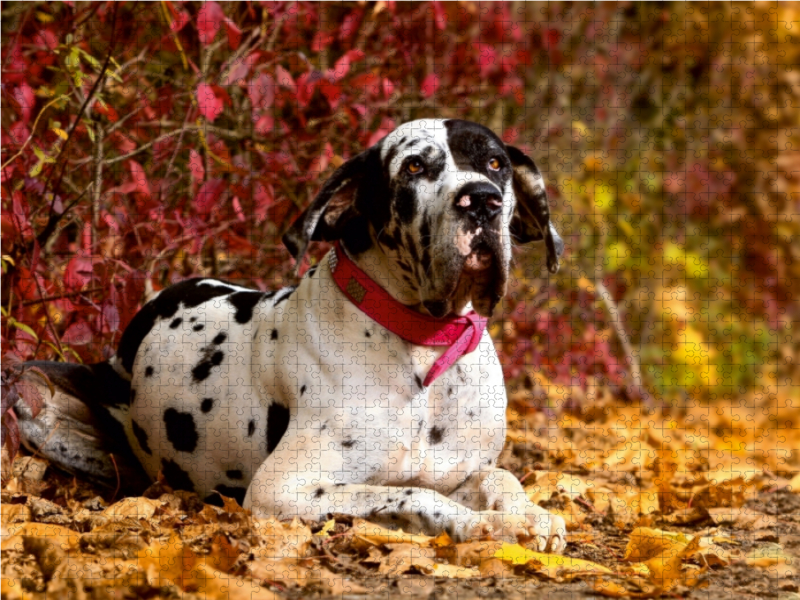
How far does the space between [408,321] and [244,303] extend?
88 centimetres

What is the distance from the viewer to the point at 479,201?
3457mm

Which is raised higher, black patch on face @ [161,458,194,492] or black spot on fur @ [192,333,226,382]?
black spot on fur @ [192,333,226,382]

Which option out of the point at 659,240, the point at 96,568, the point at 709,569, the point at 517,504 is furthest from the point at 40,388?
the point at 659,240

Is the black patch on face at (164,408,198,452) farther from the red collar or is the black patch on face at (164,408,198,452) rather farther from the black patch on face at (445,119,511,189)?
the black patch on face at (445,119,511,189)

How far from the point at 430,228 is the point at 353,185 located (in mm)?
484

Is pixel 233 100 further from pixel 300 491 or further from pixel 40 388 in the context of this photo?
pixel 300 491

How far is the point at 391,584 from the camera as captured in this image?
8.95 feet

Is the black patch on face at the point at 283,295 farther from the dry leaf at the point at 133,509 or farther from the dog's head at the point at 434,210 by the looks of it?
the dry leaf at the point at 133,509

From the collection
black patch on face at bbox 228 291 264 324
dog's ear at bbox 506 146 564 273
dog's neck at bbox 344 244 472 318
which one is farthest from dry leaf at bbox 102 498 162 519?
dog's ear at bbox 506 146 564 273

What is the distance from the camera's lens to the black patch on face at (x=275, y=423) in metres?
3.75

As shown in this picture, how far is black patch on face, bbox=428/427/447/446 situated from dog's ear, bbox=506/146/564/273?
84cm
